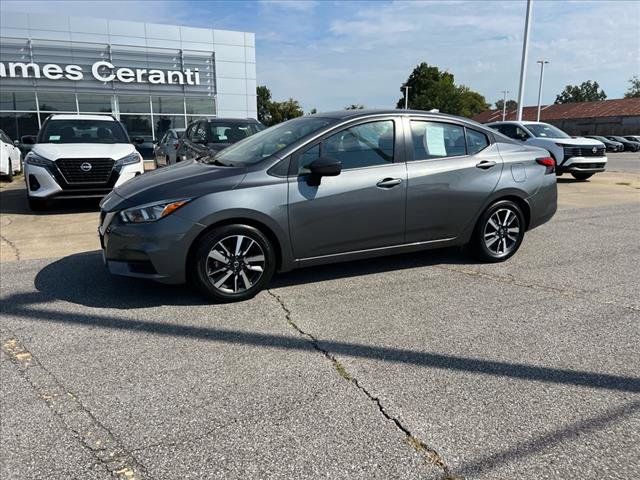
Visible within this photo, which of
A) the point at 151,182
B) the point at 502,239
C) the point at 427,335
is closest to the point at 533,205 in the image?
the point at 502,239

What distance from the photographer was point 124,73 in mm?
24188

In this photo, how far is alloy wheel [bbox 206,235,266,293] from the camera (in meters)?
4.37

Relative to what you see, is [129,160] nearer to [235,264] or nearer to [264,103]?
[235,264]

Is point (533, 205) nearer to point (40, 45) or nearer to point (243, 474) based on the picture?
point (243, 474)

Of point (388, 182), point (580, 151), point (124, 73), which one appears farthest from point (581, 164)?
point (124, 73)

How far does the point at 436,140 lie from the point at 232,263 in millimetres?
2508

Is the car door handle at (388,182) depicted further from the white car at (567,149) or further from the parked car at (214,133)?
the white car at (567,149)

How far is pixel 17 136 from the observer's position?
23109 millimetres

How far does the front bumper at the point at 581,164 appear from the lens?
13922mm

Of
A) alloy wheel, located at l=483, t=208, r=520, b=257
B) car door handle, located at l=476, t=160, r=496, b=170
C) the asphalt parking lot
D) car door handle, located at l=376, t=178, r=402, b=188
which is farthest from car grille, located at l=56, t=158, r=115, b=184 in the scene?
alloy wheel, located at l=483, t=208, r=520, b=257

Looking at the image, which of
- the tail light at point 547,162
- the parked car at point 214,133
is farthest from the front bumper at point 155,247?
the parked car at point 214,133

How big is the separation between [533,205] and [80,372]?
4878 millimetres

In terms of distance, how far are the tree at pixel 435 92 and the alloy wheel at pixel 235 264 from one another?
64.8m

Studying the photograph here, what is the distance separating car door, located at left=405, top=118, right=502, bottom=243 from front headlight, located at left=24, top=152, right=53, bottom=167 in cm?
646
